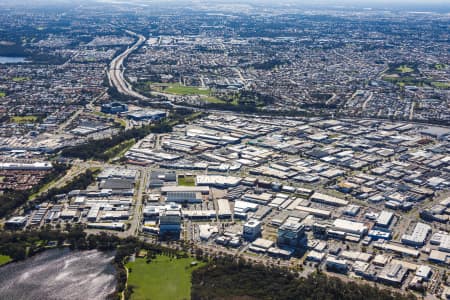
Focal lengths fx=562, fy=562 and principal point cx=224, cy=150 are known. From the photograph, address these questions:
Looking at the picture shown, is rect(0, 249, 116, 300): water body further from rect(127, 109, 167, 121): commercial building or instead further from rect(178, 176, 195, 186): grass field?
rect(127, 109, 167, 121): commercial building

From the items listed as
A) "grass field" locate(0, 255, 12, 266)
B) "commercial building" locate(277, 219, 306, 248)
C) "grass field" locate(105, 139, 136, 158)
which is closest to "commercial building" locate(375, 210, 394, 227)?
"commercial building" locate(277, 219, 306, 248)

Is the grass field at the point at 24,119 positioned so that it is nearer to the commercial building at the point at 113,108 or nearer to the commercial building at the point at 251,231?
the commercial building at the point at 113,108

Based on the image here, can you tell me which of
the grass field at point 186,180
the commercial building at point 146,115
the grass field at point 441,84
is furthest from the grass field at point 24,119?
the grass field at point 441,84

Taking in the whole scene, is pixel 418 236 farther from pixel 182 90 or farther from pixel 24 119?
pixel 182 90

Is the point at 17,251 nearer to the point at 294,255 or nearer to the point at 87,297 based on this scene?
the point at 87,297

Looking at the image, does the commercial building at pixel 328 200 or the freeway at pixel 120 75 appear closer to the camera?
the commercial building at pixel 328 200
